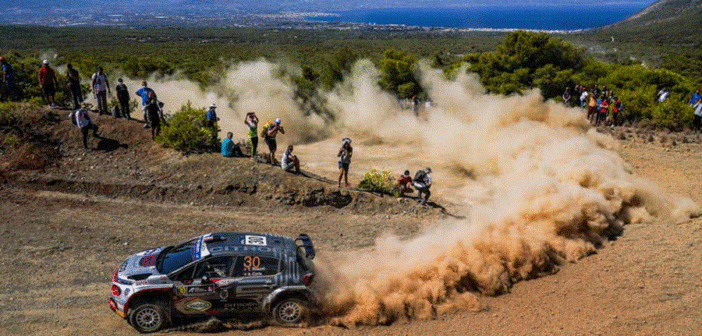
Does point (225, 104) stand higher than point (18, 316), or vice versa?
point (225, 104)

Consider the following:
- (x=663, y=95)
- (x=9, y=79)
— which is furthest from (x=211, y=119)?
(x=663, y=95)

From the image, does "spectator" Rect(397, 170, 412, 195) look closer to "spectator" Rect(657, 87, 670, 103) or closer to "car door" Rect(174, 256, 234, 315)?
"car door" Rect(174, 256, 234, 315)

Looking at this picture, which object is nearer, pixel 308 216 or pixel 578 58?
pixel 308 216

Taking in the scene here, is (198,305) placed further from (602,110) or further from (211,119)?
(602,110)

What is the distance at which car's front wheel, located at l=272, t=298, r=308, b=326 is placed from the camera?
9.29 metres

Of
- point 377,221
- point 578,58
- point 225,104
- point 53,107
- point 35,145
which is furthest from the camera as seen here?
point 578,58

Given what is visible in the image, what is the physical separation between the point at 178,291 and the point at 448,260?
527 cm

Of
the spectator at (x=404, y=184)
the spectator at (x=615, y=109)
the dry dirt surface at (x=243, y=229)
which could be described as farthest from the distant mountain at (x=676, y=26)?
the dry dirt surface at (x=243, y=229)

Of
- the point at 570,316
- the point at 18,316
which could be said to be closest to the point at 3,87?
the point at 18,316

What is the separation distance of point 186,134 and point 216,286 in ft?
29.9

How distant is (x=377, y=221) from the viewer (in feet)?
48.1

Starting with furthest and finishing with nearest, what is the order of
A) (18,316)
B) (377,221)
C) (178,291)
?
(377,221), (18,316), (178,291)

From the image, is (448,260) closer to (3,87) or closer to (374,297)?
(374,297)

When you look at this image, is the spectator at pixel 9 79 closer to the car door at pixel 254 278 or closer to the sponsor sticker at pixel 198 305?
the sponsor sticker at pixel 198 305
